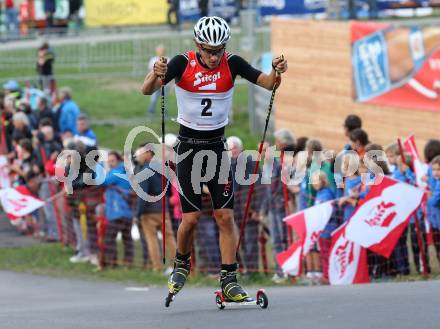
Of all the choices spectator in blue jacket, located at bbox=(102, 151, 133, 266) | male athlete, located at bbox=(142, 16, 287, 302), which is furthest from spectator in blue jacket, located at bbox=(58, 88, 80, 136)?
male athlete, located at bbox=(142, 16, 287, 302)

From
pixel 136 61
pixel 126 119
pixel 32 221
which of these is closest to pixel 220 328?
pixel 32 221

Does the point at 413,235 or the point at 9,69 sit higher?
the point at 413,235

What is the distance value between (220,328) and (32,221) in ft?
37.7

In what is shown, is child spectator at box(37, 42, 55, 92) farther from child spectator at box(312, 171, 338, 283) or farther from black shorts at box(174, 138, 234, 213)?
black shorts at box(174, 138, 234, 213)

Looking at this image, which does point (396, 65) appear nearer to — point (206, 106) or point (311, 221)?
point (311, 221)

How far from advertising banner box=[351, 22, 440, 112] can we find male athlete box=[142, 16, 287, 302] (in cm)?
1015

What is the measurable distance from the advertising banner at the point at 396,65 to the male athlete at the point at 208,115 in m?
10.2

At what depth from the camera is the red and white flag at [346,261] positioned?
14336mm

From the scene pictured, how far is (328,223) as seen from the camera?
14.9m

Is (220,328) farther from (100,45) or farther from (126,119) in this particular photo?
(100,45)

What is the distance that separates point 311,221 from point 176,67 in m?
4.48

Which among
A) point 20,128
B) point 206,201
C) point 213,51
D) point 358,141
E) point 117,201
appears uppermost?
point 213,51

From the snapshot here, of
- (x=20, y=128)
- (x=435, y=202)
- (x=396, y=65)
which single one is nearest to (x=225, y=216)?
(x=435, y=202)

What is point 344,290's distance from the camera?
12.3m
